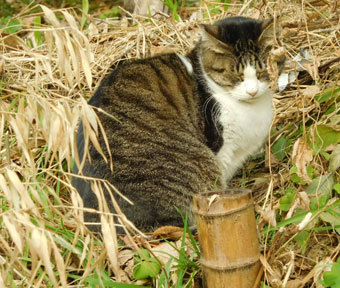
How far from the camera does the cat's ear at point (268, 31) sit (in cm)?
258

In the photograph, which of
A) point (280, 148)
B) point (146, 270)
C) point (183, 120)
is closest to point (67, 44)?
point (146, 270)

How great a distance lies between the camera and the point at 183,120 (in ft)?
8.61

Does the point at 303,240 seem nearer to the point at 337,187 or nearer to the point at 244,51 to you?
the point at 337,187

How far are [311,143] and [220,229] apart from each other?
79 cm

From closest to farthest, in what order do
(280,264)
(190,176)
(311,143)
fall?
1. (280,264)
2. (311,143)
3. (190,176)

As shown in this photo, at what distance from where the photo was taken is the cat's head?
8.58 ft

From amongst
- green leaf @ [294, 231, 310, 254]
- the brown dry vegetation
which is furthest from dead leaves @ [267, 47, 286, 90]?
green leaf @ [294, 231, 310, 254]

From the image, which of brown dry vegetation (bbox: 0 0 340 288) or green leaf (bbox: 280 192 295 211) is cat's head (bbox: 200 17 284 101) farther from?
green leaf (bbox: 280 192 295 211)

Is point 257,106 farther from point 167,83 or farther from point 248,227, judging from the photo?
point 248,227

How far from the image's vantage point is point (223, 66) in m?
2.70

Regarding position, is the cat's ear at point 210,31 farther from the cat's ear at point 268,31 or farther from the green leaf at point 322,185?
the green leaf at point 322,185

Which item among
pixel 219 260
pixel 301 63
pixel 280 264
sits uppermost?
pixel 301 63

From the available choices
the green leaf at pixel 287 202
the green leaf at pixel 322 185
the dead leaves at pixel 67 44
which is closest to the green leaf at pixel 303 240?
the green leaf at pixel 287 202

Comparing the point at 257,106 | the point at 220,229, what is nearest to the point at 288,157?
the point at 257,106
